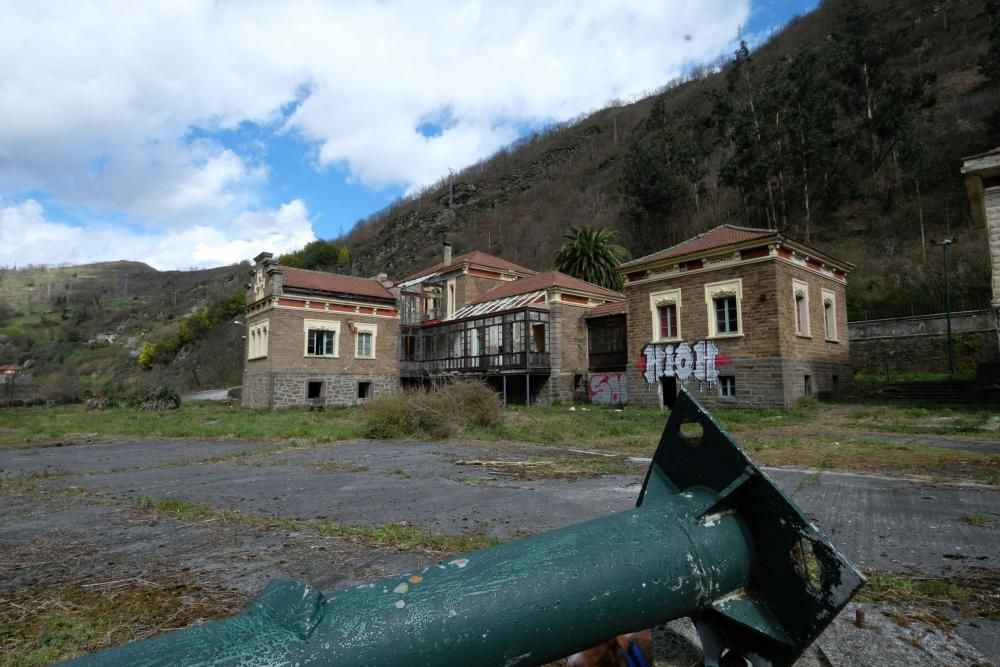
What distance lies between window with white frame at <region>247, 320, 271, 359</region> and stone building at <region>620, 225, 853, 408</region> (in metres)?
18.0

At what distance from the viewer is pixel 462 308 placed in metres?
33.1

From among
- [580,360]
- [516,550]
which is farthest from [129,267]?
[516,550]

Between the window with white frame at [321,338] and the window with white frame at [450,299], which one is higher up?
the window with white frame at [450,299]

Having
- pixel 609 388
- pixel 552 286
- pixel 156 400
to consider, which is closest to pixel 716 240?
pixel 609 388

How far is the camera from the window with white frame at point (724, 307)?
1862 centimetres

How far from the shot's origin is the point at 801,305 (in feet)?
63.0

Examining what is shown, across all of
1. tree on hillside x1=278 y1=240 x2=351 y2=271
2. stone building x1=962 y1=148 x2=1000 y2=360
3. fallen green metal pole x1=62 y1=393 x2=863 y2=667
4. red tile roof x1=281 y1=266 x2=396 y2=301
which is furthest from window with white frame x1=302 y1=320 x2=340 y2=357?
tree on hillside x1=278 y1=240 x2=351 y2=271

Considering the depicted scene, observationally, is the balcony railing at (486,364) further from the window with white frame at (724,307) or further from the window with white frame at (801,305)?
the window with white frame at (801,305)

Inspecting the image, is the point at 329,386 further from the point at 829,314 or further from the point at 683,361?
the point at 829,314

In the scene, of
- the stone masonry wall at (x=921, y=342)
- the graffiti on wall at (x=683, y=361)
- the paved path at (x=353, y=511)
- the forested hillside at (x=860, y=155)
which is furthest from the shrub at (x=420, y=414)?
the forested hillside at (x=860, y=155)

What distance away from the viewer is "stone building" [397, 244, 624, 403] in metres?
25.4

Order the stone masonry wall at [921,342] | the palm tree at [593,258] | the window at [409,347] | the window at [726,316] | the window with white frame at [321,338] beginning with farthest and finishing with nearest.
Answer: the palm tree at [593,258], the window at [409,347], the window with white frame at [321,338], the stone masonry wall at [921,342], the window at [726,316]

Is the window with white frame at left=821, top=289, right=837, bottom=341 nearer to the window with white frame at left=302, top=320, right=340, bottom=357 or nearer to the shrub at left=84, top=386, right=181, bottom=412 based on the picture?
the window with white frame at left=302, top=320, right=340, bottom=357

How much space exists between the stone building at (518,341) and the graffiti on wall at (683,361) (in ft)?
16.3
